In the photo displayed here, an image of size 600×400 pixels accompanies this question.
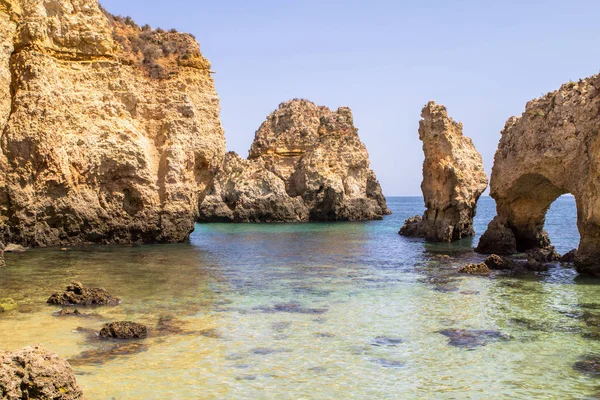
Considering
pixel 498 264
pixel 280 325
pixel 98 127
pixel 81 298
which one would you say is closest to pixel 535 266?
pixel 498 264

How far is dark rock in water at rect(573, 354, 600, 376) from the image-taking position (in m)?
10.6

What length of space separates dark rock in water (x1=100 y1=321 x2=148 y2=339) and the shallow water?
31 centimetres

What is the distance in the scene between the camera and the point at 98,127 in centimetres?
3092

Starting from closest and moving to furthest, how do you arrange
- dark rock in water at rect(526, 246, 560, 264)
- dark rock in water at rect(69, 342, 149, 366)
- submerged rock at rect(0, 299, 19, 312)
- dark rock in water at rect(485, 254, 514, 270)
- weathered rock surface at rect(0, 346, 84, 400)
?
weathered rock surface at rect(0, 346, 84, 400) < dark rock in water at rect(69, 342, 149, 366) < submerged rock at rect(0, 299, 19, 312) < dark rock in water at rect(485, 254, 514, 270) < dark rock in water at rect(526, 246, 560, 264)

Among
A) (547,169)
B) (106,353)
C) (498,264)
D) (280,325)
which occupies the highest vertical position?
(547,169)

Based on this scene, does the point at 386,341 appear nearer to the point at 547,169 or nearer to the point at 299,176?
the point at 547,169

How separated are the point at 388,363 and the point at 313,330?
8.96ft

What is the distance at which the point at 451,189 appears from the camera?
39094 millimetres

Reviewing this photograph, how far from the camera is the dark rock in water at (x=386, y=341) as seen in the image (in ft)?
40.9

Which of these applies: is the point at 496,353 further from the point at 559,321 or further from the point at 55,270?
the point at 55,270

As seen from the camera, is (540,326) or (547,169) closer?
(540,326)

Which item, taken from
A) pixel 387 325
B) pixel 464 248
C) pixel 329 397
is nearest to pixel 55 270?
pixel 387 325

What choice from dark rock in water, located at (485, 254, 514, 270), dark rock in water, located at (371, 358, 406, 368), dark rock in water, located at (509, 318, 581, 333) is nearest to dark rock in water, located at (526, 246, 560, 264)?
dark rock in water, located at (485, 254, 514, 270)

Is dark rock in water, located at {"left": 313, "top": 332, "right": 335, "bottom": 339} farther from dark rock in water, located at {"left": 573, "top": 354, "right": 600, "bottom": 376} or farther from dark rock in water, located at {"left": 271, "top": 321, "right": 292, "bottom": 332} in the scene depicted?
dark rock in water, located at {"left": 573, "top": 354, "right": 600, "bottom": 376}
